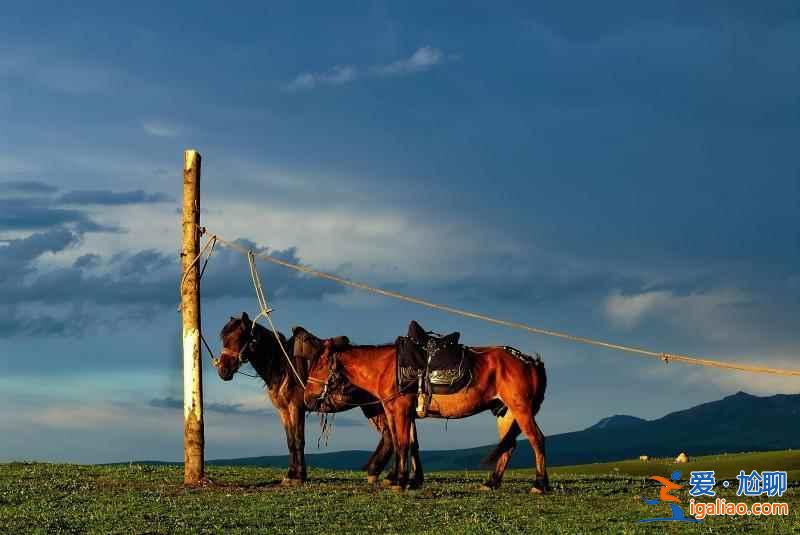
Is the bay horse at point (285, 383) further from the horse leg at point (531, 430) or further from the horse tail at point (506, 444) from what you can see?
the horse leg at point (531, 430)

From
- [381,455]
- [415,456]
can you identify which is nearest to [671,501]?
[415,456]

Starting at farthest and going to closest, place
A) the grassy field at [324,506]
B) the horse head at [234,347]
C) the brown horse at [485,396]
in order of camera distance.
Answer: the horse head at [234,347]
the brown horse at [485,396]
the grassy field at [324,506]

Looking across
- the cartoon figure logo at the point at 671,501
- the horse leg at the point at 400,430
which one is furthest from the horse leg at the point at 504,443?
the cartoon figure logo at the point at 671,501

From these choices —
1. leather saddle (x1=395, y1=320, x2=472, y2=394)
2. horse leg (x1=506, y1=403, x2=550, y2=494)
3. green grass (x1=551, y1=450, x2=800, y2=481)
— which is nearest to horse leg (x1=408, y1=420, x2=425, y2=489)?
leather saddle (x1=395, y1=320, x2=472, y2=394)

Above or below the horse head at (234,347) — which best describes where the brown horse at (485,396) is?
below

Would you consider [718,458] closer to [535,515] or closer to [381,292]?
[381,292]

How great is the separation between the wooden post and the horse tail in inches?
288

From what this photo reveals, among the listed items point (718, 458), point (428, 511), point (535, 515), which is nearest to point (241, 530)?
point (428, 511)

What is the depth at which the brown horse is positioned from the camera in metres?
24.3

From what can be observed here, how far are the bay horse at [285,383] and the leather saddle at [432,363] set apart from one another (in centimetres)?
183

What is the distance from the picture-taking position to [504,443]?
25.4m

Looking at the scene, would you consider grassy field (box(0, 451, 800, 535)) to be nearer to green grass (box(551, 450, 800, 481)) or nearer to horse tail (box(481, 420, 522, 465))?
horse tail (box(481, 420, 522, 465))

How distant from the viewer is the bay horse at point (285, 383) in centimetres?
2617

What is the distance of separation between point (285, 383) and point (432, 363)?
4.21 metres
